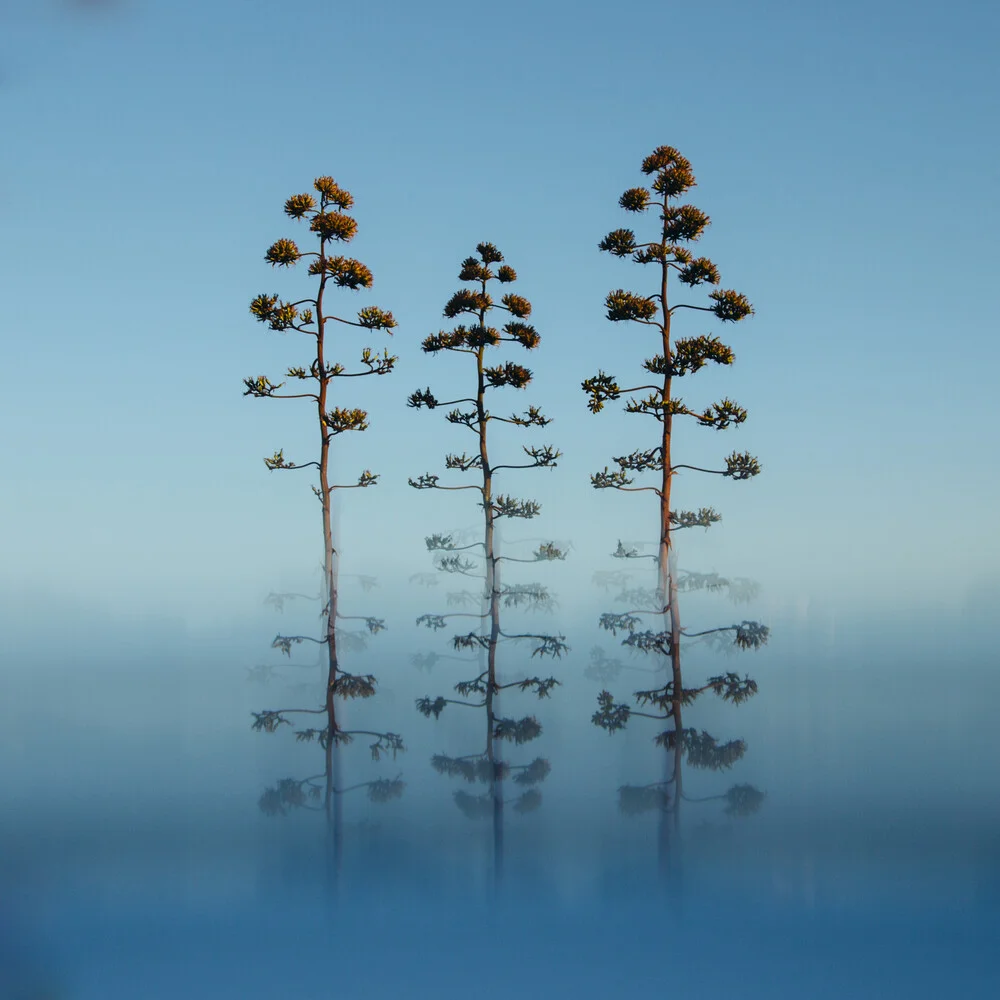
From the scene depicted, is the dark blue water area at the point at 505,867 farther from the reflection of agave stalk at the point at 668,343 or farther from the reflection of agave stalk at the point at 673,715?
the reflection of agave stalk at the point at 668,343

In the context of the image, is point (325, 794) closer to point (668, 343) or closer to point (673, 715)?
point (673, 715)

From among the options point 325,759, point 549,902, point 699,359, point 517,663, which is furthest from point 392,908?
point 699,359

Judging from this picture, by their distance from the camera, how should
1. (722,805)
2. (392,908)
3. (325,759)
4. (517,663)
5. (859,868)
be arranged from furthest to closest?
(517,663) → (325,759) → (722,805) → (859,868) → (392,908)

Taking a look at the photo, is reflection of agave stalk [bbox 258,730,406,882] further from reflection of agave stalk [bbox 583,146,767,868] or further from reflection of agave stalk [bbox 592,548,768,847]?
reflection of agave stalk [bbox 583,146,767,868]

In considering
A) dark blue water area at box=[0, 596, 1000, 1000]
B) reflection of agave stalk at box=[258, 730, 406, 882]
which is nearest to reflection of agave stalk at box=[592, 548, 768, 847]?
dark blue water area at box=[0, 596, 1000, 1000]

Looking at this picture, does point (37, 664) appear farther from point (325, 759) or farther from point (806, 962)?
point (806, 962)

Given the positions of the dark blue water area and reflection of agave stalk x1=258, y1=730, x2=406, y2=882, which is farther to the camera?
reflection of agave stalk x1=258, y1=730, x2=406, y2=882

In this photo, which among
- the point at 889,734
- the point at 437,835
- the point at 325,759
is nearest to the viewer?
the point at 437,835

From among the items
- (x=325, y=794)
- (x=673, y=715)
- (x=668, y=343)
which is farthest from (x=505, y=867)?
(x=668, y=343)
